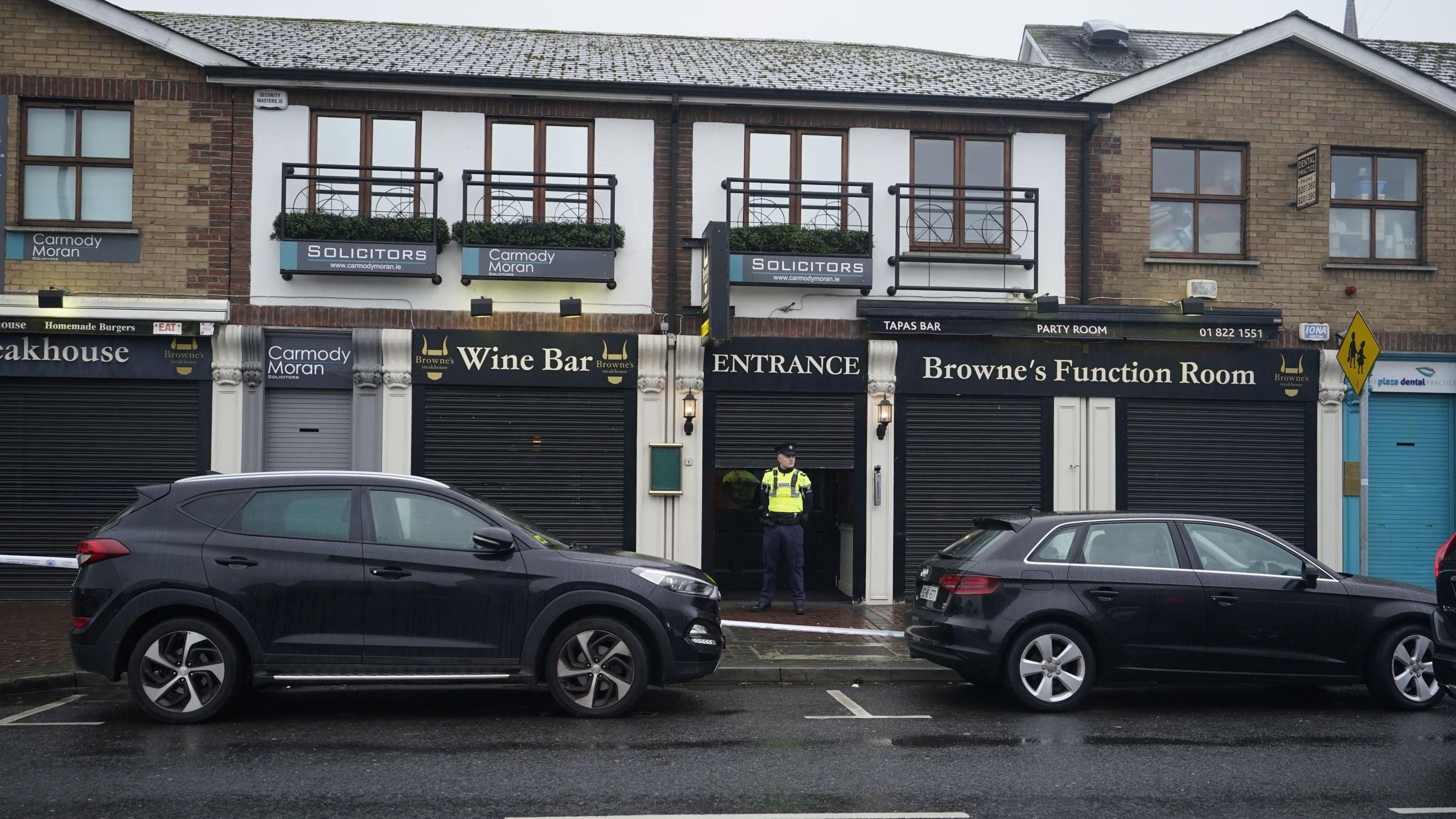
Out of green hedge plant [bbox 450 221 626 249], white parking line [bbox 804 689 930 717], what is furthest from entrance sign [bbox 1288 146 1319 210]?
white parking line [bbox 804 689 930 717]

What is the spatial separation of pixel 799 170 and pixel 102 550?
30.2 ft

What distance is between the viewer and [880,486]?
46.7 ft

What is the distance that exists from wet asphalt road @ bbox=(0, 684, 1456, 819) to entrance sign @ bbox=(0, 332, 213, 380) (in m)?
5.45

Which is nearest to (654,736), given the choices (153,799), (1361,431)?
(153,799)

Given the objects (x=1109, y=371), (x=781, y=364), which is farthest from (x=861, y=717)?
(x=1109, y=371)

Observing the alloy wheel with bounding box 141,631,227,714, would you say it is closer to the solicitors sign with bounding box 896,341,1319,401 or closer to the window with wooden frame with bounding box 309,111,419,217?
the window with wooden frame with bounding box 309,111,419,217

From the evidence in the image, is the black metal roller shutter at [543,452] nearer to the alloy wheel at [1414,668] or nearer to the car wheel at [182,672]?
the car wheel at [182,672]

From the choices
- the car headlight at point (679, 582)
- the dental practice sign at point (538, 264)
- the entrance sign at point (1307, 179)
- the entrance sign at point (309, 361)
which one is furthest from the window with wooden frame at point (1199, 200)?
the entrance sign at point (309, 361)

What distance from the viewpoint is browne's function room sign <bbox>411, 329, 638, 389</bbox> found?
1366 cm

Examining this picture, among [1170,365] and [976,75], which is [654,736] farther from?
[976,75]

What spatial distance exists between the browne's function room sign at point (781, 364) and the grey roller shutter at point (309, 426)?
4332mm

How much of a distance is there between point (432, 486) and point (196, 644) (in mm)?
1812

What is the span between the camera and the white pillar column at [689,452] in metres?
13.9

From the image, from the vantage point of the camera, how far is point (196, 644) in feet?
25.2
